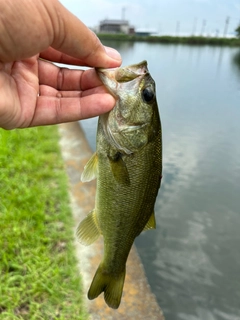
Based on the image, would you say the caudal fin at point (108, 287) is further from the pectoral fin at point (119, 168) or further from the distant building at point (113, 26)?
the distant building at point (113, 26)

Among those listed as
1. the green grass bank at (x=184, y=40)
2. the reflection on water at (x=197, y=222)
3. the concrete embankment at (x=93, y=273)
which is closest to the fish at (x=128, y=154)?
the concrete embankment at (x=93, y=273)

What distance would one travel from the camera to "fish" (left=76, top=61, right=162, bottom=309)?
1688mm

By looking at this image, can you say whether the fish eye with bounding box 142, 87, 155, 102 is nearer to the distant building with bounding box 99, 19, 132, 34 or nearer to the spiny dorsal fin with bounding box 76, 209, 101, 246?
the spiny dorsal fin with bounding box 76, 209, 101, 246

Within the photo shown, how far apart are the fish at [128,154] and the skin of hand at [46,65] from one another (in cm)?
9

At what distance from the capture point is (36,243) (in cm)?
323

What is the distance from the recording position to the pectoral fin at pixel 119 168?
1.74m

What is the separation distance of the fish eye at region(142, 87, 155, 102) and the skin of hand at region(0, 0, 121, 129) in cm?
17

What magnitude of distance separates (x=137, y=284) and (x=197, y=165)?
4676mm

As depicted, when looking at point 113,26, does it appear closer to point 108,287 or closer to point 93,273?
point 93,273

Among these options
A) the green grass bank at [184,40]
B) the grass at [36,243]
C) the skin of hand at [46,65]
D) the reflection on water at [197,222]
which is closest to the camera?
the skin of hand at [46,65]

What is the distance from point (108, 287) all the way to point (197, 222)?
3.62m

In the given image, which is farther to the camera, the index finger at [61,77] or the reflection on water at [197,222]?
the reflection on water at [197,222]

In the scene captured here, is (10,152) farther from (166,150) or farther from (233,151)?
(233,151)

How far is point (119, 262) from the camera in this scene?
198cm
